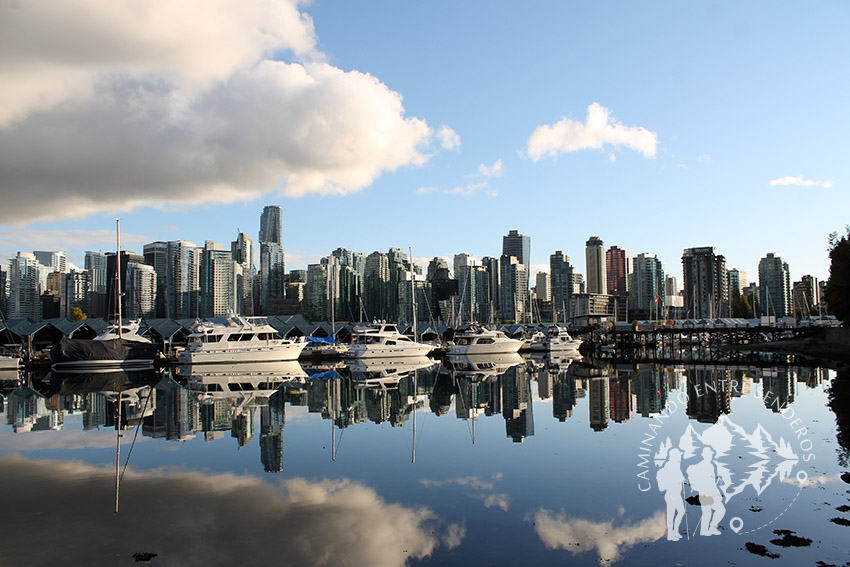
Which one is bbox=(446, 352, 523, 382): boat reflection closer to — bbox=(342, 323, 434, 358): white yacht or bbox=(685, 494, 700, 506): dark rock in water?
bbox=(342, 323, 434, 358): white yacht

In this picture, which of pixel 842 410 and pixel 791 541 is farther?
pixel 842 410

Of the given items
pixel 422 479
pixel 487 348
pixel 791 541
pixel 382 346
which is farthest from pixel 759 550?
pixel 487 348

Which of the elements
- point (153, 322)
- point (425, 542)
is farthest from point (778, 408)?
point (153, 322)

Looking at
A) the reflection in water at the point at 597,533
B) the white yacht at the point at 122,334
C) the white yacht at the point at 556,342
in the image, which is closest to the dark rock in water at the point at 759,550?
the reflection in water at the point at 597,533

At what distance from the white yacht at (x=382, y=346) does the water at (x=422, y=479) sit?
37.6 m

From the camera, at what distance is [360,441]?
25375 millimetres

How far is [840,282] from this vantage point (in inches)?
2717

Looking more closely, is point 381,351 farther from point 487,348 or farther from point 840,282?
point 840,282

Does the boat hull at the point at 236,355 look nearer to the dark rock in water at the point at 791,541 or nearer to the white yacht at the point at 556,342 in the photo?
the white yacht at the point at 556,342

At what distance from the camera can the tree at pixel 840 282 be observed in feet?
224

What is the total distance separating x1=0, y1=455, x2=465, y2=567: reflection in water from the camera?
41.0 ft

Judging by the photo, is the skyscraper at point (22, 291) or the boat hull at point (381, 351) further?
the skyscraper at point (22, 291)

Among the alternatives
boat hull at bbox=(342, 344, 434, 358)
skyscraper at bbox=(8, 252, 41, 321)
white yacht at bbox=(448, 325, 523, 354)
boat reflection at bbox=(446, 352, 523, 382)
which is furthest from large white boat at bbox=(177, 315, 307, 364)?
skyscraper at bbox=(8, 252, 41, 321)

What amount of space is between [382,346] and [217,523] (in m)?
63.1
